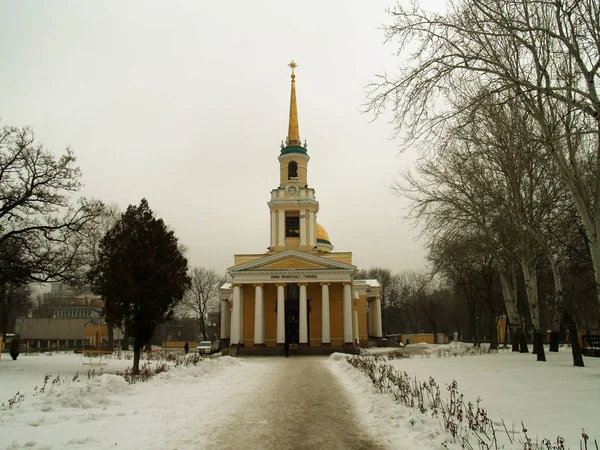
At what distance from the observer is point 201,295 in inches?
2702

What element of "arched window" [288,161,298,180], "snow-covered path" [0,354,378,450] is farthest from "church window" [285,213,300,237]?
"snow-covered path" [0,354,378,450]

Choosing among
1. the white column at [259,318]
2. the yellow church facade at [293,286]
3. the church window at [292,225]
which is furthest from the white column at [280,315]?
the church window at [292,225]

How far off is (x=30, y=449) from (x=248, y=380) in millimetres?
11102

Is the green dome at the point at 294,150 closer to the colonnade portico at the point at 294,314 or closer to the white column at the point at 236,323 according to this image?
the colonnade portico at the point at 294,314

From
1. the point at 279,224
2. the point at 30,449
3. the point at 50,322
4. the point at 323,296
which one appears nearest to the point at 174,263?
the point at 30,449

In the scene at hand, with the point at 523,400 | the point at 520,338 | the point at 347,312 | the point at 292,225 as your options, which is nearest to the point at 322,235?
the point at 292,225

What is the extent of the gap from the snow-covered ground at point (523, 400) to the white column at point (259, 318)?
24.8 m

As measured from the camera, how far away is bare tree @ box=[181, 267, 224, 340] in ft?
221

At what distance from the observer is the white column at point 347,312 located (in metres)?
41.0

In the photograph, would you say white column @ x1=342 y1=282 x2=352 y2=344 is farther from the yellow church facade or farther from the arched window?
the arched window

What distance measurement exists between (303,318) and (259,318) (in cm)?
374

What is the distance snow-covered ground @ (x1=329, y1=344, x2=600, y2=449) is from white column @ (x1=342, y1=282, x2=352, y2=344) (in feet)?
78.6

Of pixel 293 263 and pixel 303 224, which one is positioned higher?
pixel 303 224

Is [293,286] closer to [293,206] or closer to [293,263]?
[293,263]
